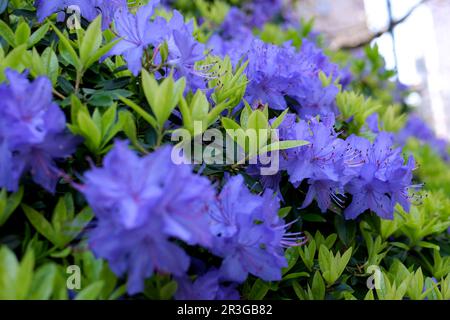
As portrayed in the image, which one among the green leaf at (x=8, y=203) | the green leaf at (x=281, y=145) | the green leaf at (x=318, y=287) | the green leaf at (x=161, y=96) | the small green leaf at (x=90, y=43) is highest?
the small green leaf at (x=90, y=43)

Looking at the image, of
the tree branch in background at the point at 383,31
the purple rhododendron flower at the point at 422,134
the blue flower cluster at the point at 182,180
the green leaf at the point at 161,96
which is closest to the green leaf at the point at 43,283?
the blue flower cluster at the point at 182,180

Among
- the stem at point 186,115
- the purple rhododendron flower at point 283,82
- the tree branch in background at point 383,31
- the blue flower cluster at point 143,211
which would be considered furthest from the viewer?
the tree branch in background at point 383,31

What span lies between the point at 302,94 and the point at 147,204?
0.86 meters

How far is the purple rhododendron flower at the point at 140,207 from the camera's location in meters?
0.72

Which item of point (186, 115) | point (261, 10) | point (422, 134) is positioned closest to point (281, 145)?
point (186, 115)

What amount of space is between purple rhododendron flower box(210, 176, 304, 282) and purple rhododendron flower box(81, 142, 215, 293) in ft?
0.39

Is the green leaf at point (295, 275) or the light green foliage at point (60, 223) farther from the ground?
the light green foliage at point (60, 223)

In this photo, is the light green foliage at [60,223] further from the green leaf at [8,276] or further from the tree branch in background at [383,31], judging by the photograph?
the tree branch in background at [383,31]

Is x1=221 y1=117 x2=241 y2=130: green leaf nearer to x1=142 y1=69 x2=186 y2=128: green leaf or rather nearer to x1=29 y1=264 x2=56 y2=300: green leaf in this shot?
x1=142 y1=69 x2=186 y2=128: green leaf

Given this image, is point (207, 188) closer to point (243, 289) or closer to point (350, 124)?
point (243, 289)

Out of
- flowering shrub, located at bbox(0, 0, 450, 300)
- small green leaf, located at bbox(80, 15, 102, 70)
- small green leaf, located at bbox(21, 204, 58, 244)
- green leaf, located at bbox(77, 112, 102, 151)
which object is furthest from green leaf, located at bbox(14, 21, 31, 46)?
small green leaf, located at bbox(21, 204, 58, 244)

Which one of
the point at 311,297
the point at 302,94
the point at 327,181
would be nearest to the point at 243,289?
the point at 311,297

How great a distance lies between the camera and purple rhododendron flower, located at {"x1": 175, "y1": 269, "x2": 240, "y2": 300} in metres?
0.87
